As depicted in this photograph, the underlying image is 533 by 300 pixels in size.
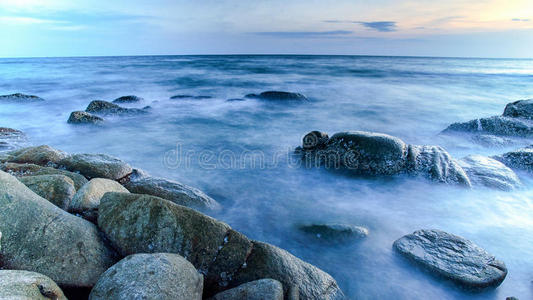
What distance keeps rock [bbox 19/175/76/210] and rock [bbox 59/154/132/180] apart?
1216 millimetres

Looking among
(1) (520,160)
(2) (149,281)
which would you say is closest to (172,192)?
(2) (149,281)

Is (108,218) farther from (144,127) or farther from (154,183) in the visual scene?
(144,127)

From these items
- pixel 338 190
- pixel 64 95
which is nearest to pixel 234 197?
pixel 338 190

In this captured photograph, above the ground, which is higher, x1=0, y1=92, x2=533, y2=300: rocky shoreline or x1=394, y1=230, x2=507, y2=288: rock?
x1=0, y1=92, x2=533, y2=300: rocky shoreline

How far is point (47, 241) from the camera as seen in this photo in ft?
7.84

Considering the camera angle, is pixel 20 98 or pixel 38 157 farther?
pixel 20 98

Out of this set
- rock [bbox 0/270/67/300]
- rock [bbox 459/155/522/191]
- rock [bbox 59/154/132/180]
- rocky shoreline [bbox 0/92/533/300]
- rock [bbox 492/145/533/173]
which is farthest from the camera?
rock [bbox 492/145/533/173]

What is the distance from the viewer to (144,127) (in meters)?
9.27

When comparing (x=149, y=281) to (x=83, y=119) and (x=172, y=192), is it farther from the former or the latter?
(x=83, y=119)

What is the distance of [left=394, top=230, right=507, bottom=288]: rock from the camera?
3047mm

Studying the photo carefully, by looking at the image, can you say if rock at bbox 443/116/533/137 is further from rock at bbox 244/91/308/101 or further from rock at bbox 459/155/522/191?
rock at bbox 244/91/308/101

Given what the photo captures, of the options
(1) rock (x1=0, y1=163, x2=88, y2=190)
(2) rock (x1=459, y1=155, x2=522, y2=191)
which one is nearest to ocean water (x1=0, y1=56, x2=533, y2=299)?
(2) rock (x1=459, y1=155, x2=522, y2=191)

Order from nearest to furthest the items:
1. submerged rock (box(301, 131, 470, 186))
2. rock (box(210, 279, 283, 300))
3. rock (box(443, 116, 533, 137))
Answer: rock (box(210, 279, 283, 300)) < submerged rock (box(301, 131, 470, 186)) < rock (box(443, 116, 533, 137))

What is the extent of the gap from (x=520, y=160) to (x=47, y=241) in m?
7.55
